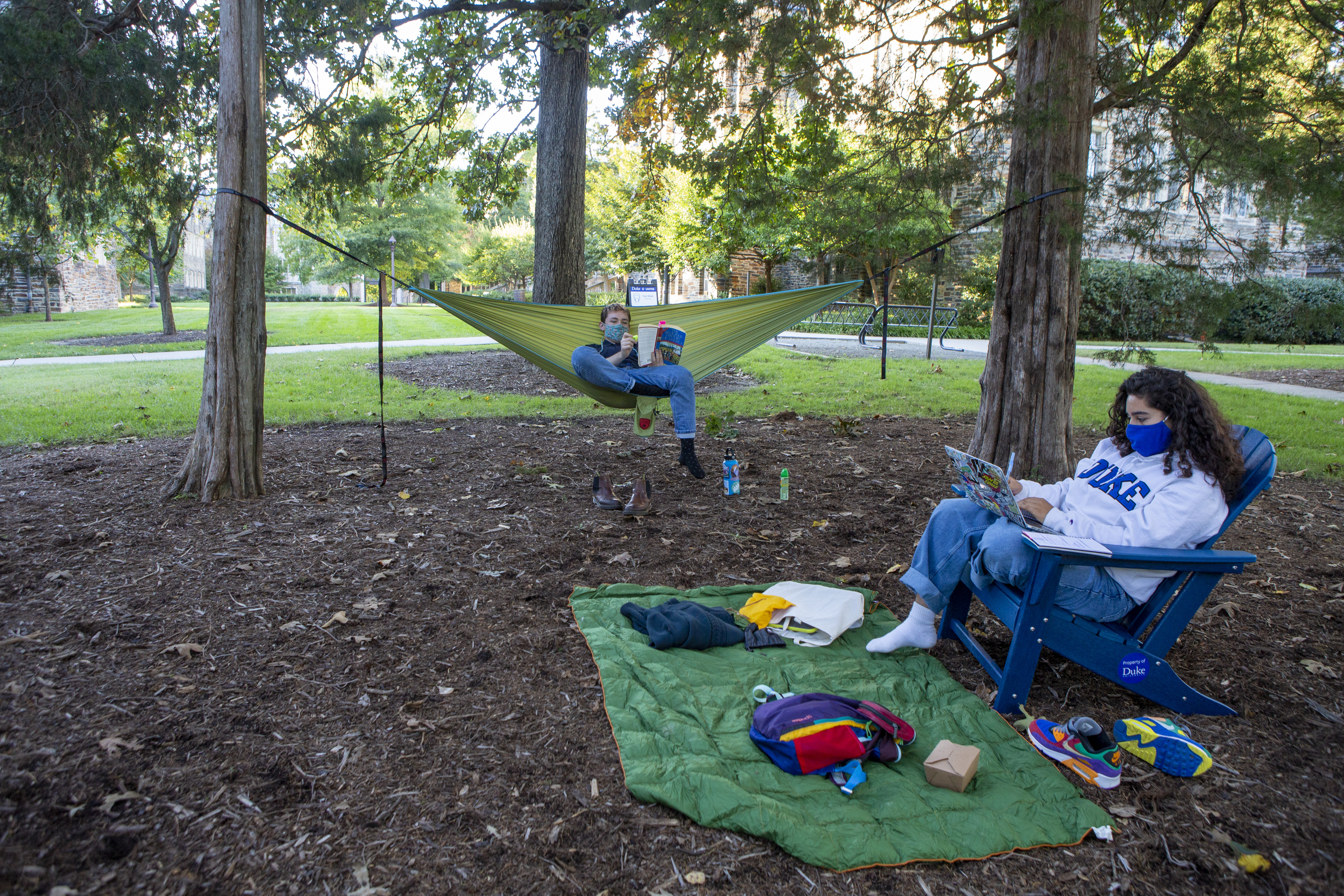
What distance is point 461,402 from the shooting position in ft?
22.6

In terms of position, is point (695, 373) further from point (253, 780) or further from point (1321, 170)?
point (253, 780)

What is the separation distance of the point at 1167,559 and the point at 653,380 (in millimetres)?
2832

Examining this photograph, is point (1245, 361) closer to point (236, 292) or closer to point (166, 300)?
point (236, 292)

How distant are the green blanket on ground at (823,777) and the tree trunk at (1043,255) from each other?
6.00ft

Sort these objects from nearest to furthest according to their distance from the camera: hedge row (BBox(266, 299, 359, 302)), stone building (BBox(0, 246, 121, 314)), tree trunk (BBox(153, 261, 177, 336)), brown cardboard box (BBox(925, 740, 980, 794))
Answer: brown cardboard box (BBox(925, 740, 980, 794)) < tree trunk (BBox(153, 261, 177, 336)) < stone building (BBox(0, 246, 121, 314)) < hedge row (BBox(266, 299, 359, 302))

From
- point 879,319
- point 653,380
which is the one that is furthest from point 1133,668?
point 879,319

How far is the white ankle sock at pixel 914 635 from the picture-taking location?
243 centimetres

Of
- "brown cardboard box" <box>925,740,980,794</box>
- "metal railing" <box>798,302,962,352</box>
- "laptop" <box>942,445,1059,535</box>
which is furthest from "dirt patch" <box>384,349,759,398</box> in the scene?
"brown cardboard box" <box>925,740,980,794</box>

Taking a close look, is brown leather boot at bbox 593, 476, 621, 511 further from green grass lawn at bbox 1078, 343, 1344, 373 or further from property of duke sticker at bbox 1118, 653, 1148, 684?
green grass lawn at bbox 1078, 343, 1344, 373

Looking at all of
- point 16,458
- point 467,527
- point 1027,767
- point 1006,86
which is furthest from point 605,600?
point 16,458

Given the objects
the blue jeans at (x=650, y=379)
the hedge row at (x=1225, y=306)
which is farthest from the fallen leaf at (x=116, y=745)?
the hedge row at (x=1225, y=306)

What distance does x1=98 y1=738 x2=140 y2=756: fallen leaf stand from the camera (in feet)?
5.95

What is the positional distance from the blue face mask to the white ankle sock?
756 millimetres

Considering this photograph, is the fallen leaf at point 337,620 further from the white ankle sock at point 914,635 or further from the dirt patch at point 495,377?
the dirt patch at point 495,377
